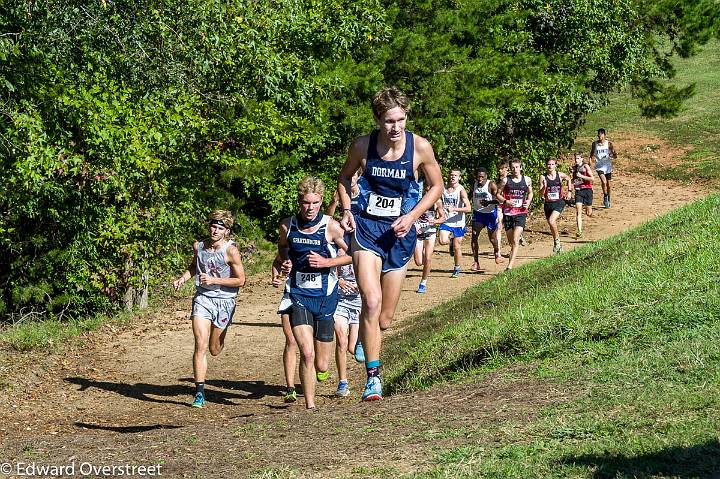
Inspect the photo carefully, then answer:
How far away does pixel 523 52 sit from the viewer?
85.1ft

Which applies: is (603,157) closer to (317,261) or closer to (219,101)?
(219,101)

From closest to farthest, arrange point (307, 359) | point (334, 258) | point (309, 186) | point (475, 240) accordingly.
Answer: point (309, 186) → point (307, 359) → point (334, 258) → point (475, 240)

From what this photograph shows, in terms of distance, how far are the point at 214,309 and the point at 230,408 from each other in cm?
107

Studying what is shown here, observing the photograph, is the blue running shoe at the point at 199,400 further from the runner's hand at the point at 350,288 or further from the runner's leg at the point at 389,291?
the runner's leg at the point at 389,291

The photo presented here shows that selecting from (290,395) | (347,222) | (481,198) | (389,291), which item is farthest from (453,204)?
(347,222)

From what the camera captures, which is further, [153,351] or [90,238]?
[90,238]

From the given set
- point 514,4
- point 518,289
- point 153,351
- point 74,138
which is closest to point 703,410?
point 518,289

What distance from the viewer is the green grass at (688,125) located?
3310cm

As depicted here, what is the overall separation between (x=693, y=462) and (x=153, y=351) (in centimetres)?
985

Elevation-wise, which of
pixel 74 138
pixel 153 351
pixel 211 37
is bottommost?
pixel 153 351

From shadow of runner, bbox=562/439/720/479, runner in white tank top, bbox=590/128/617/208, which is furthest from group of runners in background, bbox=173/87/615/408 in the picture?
runner in white tank top, bbox=590/128/617/208

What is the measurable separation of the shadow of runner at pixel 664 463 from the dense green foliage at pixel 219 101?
888cm

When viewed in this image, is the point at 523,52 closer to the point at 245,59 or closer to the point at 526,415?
the point at 245,59

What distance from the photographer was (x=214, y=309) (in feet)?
36.0
